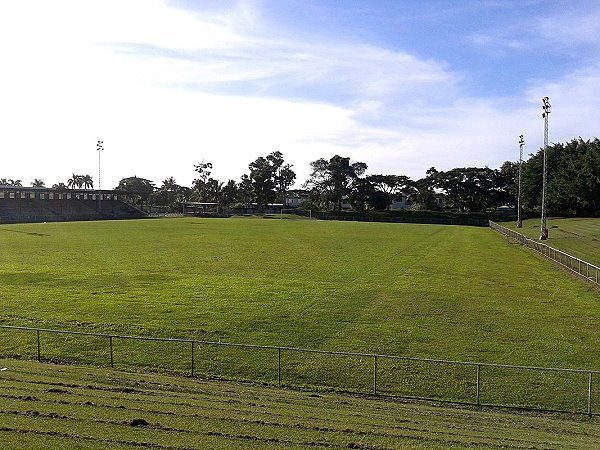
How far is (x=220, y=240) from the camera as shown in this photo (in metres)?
70.5

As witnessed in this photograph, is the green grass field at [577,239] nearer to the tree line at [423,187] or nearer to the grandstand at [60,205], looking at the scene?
the tree line at [423,187]

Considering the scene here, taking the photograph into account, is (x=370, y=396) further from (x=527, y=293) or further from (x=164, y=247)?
(x=164, y=247)

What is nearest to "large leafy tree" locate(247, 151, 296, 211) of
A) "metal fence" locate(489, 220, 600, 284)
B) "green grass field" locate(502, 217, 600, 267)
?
"green grass field" locate(502, 217, 600, 267)

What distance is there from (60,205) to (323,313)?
126 metres

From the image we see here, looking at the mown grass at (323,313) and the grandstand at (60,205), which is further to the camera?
the grandstand at (60,205)

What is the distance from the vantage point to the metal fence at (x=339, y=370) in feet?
61.1

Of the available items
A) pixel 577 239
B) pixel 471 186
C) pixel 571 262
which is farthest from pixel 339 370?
pixel 471 186

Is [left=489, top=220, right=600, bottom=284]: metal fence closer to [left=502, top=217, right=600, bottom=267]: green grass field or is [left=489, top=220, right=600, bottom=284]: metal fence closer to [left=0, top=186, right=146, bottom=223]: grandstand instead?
[left=502, top=217, right=600, bottom=267]: green grass field

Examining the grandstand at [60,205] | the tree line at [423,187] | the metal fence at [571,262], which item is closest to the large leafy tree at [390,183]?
the tree line at [423,187]

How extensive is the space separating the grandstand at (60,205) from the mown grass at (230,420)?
108 meters

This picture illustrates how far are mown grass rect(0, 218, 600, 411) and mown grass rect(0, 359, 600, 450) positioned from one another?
2320 millimetres

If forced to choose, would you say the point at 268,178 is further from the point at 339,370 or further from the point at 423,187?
the point at 339,370

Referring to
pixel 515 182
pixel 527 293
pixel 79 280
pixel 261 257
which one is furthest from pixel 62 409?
pixel 515 182

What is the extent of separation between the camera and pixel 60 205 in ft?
471
